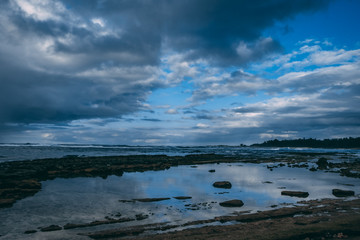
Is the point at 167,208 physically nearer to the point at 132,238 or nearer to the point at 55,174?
the point at 132,238

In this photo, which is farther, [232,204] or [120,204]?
[120,204]

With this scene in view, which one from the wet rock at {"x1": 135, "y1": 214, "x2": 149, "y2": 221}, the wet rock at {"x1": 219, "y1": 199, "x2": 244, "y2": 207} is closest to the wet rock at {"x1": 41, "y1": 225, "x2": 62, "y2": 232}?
the wet rock at {"x1": 135, "y1": 214, "x2": 149, "y2": 221}

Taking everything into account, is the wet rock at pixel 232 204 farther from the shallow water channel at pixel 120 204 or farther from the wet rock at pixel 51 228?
the wet rock at pixel 51 228

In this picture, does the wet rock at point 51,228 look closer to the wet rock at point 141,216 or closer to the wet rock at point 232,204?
the wet rock at point 141,216

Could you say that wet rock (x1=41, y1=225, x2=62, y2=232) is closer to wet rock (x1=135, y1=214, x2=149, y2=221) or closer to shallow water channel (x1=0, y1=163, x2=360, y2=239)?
shallow water channel (x1=0, y1=163, x2=360, y2=239)

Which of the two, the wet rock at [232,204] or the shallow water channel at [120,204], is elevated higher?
the wet rock at [232,204]

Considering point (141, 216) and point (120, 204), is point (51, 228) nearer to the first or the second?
point (141, 216)

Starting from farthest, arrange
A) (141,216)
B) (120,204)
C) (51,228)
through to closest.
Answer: (120,204) → (141,216) → (51,228)

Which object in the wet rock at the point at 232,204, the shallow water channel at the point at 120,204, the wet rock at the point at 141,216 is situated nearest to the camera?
the shallow water channel at the point at 120,204

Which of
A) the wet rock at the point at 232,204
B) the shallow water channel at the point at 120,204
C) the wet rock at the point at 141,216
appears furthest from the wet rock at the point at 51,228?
the wet rock at the point at 232,204

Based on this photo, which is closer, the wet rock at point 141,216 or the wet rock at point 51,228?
the wet rock at point 51,228

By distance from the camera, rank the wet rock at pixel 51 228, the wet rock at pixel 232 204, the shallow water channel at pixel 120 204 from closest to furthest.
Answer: the wet rock at pixel 51 228 < the shallow water channel at pixel 120 204 < the wet rock at pixel 232 204

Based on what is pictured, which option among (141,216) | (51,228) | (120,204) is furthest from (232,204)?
(51,228)

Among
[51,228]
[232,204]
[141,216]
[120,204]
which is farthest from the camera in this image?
[120,204]
